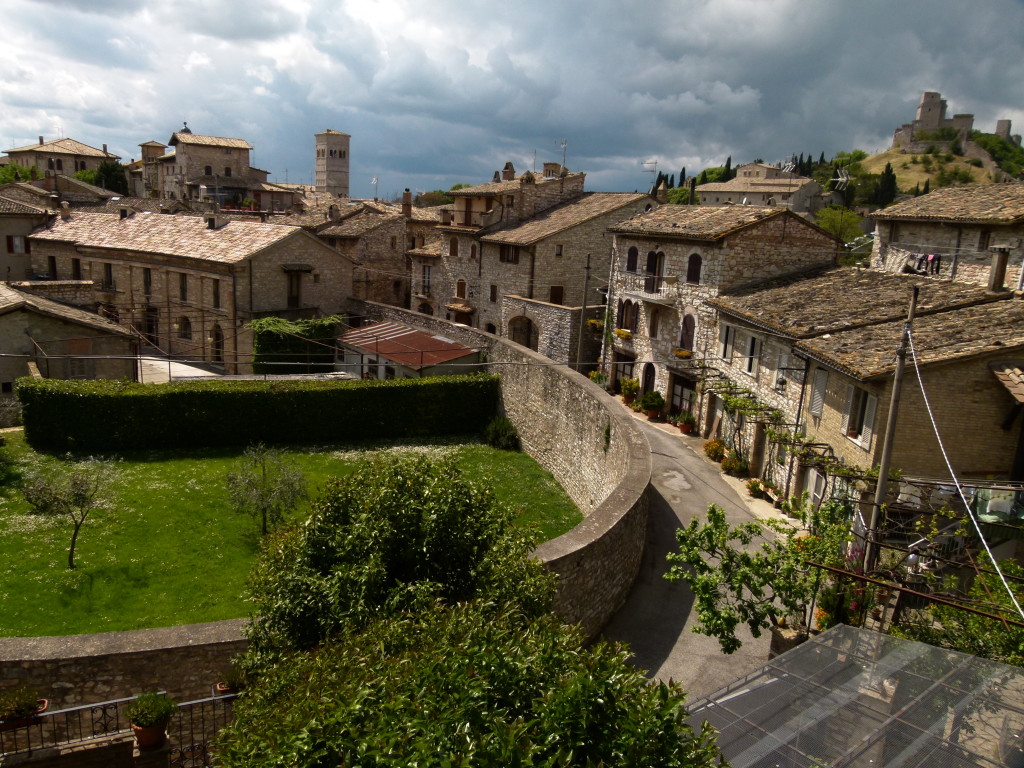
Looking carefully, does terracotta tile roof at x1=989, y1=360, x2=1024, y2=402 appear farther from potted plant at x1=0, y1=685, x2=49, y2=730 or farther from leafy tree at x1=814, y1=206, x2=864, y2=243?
leafy tree at x1=814, y1=206, x2=864, y2=243

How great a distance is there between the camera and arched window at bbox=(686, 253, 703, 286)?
31.8 m

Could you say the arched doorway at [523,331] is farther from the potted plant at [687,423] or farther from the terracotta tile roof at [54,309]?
the terracotta tile roof at [54,309]

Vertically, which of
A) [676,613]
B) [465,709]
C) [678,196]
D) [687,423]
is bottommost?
[676,613]

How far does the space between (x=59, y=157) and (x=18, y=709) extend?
108 metres

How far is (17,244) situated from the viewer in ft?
160

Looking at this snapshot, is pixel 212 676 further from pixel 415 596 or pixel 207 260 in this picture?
pixel 207 260

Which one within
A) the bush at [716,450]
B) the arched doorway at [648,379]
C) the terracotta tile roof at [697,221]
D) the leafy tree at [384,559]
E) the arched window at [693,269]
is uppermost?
the terracotta tile roof at [697,221]

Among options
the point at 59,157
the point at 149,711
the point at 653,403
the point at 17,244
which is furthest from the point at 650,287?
the point at 59,157

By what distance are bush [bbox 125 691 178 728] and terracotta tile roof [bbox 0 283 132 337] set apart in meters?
25.5

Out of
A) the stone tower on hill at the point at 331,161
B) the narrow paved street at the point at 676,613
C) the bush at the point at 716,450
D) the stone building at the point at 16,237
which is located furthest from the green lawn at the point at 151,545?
the stone tower on hill at the point at 331,161

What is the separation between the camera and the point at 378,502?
10141 millimetres

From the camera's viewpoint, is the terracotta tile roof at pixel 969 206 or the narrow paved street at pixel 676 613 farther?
the terracotta tile roof at pixel 969 206

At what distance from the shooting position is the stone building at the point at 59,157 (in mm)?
96438

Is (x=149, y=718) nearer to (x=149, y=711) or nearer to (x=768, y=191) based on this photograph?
(x=149, y=711)
